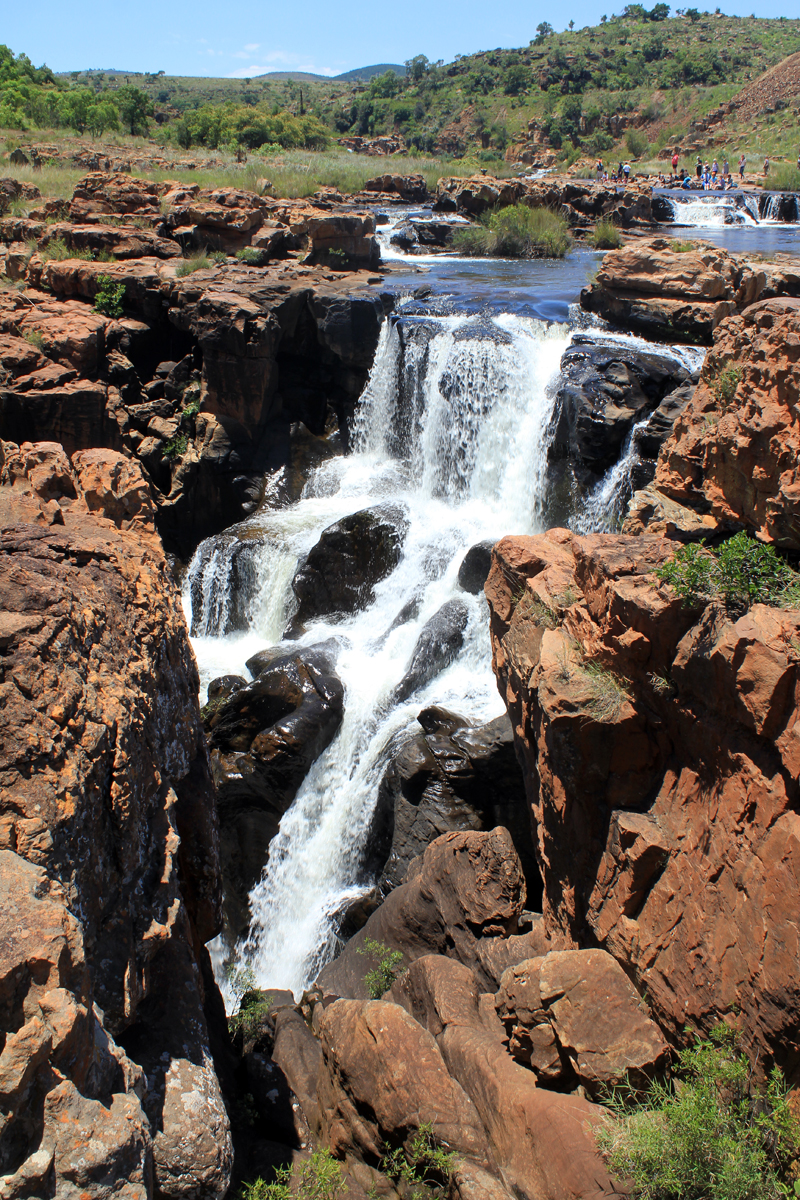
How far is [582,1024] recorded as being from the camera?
13.8 feet

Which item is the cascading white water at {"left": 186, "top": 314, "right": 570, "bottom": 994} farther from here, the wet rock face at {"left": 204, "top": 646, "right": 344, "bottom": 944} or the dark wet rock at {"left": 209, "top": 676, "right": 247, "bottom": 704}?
the dark wet rock at {"left": 209, "top": 676, "right": 247, "bottom": 704}

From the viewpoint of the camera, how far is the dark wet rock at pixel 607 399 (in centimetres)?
1101

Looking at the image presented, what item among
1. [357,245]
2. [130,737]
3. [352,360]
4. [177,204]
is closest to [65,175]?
[177,204]

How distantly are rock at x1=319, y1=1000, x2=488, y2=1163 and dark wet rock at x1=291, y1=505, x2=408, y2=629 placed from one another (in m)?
7.42

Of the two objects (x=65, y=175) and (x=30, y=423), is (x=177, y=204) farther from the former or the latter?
(x=30, y=423)

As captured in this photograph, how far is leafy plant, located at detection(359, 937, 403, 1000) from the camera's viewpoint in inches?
238

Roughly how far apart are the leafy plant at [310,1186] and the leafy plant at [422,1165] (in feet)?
0.95

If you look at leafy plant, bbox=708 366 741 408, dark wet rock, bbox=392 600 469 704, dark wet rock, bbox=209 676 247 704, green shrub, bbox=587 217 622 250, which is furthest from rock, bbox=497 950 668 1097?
green shrub, bbox=587 217 622 250

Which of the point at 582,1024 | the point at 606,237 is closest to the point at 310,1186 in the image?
the point at 582,1024

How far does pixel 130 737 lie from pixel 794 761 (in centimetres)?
322

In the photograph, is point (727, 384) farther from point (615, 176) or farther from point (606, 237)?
point (615, 176)

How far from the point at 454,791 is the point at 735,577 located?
435 centimetres

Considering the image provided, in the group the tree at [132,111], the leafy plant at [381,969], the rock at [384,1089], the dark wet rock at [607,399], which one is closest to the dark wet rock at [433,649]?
the dark wet rock at [607,399]

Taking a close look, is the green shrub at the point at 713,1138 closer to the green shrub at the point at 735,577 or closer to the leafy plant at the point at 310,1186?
the leafy plant at the point at 310,1186
